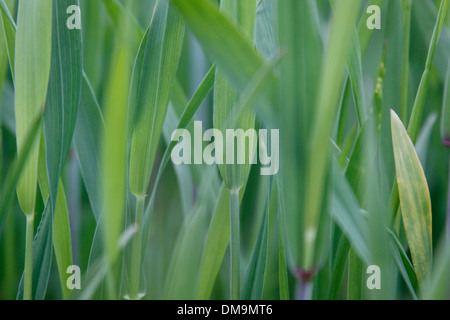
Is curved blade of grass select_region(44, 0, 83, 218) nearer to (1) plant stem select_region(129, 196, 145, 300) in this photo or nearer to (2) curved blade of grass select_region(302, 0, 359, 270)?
(1) plant stem select_region(129, 196, 145, 300)

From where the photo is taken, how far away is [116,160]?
0.70ft

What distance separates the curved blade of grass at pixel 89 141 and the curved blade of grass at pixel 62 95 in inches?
1.5

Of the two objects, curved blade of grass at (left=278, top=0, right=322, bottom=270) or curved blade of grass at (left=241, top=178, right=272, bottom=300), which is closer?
curved blade of grass at (left=278, top=0, right=322, bottom=270)

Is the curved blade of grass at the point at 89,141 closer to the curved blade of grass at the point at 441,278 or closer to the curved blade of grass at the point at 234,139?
the curved blade of grass at the point at 234,139

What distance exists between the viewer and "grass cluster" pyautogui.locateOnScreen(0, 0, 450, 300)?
223mm

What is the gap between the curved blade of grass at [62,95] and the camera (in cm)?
30

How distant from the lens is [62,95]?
0.30 meters

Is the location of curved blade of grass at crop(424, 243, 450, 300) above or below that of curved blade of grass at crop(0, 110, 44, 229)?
below

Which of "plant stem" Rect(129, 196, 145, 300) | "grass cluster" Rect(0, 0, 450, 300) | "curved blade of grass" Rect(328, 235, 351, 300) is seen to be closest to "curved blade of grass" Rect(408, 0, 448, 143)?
"grass cluster" Rect(0, 0, 450, 300)

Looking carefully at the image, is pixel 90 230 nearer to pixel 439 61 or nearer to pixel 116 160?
pixel 116 160

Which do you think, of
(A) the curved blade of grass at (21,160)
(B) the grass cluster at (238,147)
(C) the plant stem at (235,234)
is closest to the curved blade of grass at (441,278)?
(B) the grass cluster at (238,147)

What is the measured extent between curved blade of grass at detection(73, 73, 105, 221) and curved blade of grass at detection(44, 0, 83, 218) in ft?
0.12

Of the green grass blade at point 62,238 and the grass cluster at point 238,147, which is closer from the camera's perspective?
the grass cluster at point 238,147

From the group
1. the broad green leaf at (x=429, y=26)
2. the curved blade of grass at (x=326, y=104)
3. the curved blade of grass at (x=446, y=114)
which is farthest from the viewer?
the broad green leaf at (x=429, y=26)
